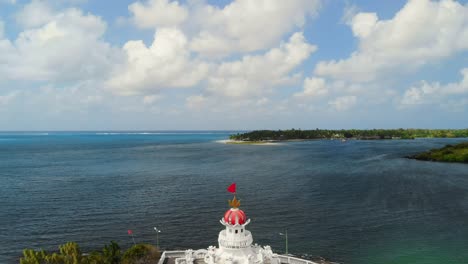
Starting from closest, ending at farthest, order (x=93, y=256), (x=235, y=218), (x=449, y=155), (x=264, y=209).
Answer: (x=235, y=218) < (x=93, y=256) < (x=264, y=209) < (x=449, y=155)

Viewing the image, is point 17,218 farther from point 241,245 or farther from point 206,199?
point 241,245

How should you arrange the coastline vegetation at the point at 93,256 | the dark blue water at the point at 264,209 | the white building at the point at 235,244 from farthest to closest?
the dark blue water at the point at 264,209
the coastline vegetation at the point at 93,256
the white building at the point at 235,244

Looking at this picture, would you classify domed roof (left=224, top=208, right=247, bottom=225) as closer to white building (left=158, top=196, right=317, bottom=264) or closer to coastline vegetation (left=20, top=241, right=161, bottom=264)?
white building (left=158, top=196, right=317, bottom=264)

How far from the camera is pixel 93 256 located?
132 feet

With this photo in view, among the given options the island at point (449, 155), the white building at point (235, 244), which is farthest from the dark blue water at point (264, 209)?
the island at point (449, 155)

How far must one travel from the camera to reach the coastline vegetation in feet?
127

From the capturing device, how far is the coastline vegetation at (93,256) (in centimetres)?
3884

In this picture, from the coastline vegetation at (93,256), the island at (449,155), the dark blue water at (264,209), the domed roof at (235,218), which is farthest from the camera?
the island at (449,155)

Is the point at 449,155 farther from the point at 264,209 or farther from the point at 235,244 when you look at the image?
the point at 235,244

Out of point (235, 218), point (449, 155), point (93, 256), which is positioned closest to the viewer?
point (235, 218)

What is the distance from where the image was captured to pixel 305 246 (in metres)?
57.0

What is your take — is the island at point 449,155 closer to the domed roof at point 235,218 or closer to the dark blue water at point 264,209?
the dark blue water at point 264,209

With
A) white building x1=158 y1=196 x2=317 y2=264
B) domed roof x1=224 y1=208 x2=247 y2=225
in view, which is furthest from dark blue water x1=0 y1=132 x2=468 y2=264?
domed roof x1=224 y1=208 x2=247 y2=225

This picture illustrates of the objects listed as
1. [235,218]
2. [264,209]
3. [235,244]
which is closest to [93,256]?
[235,244]
